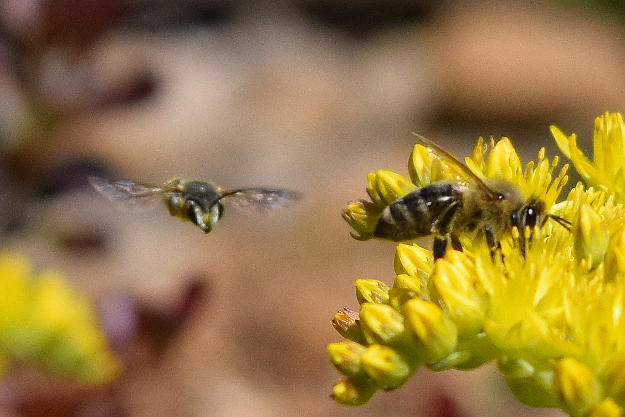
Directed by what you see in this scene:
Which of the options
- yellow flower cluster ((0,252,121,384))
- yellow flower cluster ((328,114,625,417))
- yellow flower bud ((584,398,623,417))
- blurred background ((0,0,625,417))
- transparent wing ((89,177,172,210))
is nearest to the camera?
yellow flower bud ((584,398,623,417))

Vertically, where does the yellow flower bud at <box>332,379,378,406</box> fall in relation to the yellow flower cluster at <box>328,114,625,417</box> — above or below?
below

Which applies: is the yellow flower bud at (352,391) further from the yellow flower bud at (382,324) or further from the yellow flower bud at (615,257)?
the yellow flower bud at (615,257)

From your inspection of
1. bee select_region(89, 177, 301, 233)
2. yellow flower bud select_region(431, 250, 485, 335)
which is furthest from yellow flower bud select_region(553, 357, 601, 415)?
bee select_region(89, 177, 301, 233)

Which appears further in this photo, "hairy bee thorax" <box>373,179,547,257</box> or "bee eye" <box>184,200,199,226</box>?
"bee eye" <box>184,200,199,226</box>

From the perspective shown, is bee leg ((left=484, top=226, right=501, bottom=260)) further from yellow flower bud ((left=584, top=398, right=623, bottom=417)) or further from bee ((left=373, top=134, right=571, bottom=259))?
yellow flower bud ((left=584, top=398, right=623, bottom=417))

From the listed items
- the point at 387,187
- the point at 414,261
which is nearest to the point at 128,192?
the point at 387,187

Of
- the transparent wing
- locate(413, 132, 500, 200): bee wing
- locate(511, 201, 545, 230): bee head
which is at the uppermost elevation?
locate(413, 132, 500, 200): bee wing

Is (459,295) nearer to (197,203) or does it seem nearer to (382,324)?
(382,324)

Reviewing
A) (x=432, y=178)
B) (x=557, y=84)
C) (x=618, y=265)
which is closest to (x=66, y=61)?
(x=432, y=178)
